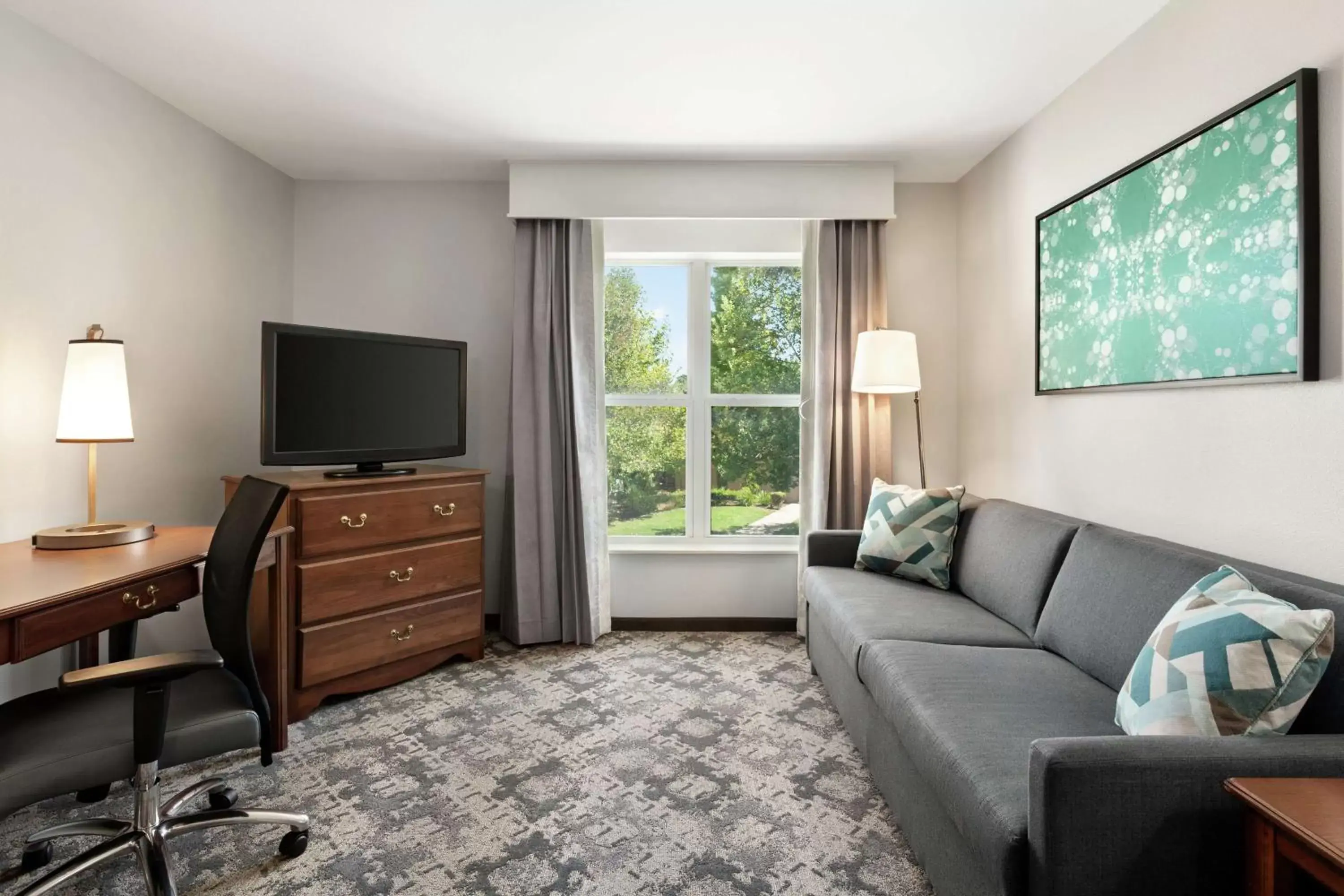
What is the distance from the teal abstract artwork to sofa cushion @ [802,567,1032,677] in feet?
3.12

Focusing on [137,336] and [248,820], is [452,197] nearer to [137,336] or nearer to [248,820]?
[137,336]

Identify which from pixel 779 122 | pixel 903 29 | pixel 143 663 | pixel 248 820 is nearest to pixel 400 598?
pixel 248 820

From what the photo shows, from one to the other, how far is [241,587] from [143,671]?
14.1 inches

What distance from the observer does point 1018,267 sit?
320cm

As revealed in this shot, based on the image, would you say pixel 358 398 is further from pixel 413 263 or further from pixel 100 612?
pixel 100 612

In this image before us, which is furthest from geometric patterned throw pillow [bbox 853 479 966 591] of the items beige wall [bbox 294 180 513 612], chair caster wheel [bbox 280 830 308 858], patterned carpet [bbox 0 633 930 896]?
chair caster wheel [bbox 280 830 308 858]

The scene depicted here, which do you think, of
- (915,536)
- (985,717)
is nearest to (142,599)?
(985,717)

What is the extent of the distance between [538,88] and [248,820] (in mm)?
2685

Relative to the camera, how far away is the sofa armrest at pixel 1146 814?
1.19m

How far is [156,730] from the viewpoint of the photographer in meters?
1.54

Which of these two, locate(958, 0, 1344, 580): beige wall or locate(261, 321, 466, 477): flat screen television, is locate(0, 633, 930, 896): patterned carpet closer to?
locate(261, 321, 466, 477): flat screen television

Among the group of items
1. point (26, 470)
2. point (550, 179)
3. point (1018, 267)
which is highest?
point (550, 179)

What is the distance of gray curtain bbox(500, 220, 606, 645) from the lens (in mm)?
3729

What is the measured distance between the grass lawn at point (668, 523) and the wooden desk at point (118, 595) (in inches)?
72.1
